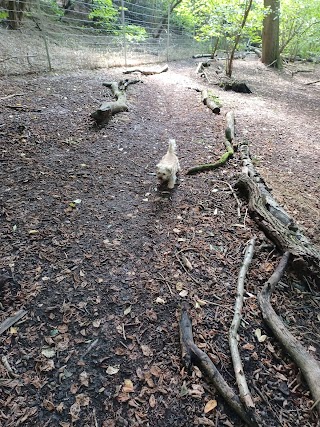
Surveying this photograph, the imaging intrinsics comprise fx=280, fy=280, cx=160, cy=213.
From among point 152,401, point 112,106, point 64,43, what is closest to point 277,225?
point 152,401

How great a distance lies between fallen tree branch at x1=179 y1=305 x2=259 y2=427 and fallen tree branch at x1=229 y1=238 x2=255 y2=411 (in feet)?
0.18

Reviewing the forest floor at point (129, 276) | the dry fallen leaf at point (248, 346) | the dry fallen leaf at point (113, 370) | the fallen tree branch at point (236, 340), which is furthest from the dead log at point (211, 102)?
the dry fallen leaf at point (113, 370)

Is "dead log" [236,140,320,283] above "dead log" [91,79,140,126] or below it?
below

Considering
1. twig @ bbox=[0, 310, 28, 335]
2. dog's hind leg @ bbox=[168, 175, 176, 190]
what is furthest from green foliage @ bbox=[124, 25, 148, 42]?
twig @ bbox=[0, 310, 28, 335]

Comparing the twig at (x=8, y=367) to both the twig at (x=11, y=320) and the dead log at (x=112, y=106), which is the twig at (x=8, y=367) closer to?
the twig at (x=11, y=320)

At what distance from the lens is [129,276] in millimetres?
2721

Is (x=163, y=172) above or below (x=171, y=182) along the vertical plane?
above

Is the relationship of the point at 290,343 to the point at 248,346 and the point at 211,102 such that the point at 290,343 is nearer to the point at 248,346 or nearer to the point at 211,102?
the point at 248,346

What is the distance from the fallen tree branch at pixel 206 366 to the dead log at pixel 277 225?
138 cm

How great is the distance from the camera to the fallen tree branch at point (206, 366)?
5.84ft

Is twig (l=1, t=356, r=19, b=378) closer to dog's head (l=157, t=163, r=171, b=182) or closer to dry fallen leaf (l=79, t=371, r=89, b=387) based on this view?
dry fallen leaf (l=79, t=371, r=89, b=387)

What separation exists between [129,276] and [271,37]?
15.8 m

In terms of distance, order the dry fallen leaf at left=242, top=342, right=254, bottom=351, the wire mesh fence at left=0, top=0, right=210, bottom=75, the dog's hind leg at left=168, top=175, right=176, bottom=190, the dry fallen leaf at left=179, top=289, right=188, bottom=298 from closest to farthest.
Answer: the dry fallen leaf at left=242, top=342, right=254, bottom=351, the dry fallen leaf at left=179, top=289, right=188, bottom=298, the dog's hind leg at left=168, top=175, right=176, bottom=190, the wire mesh fence at left=0, top=0, right=210, bottom=75

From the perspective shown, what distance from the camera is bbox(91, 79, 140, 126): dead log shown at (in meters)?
5.74
